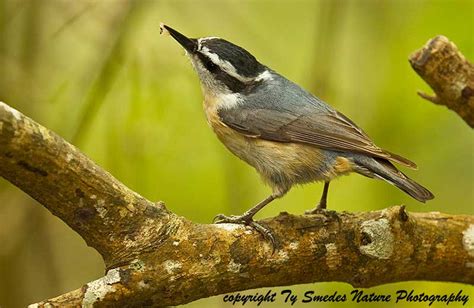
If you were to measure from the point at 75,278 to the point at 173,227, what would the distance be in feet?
7.09

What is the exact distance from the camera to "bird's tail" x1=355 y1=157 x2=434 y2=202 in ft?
11.1

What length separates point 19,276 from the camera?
4258mm

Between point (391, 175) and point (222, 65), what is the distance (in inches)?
39.3

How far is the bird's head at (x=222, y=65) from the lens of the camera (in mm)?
3826

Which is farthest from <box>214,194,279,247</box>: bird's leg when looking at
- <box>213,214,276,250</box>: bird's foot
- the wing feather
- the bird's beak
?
the bird's beak

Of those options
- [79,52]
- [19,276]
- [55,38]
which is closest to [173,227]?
[19,276]

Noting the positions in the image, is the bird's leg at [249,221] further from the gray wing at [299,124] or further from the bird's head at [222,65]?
the bird's head at [222,65]

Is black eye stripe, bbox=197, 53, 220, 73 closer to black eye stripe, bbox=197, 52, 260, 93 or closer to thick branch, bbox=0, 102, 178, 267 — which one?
black eye stripe, bbox=197, 52, 260, 93

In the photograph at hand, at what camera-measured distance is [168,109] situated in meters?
4.57

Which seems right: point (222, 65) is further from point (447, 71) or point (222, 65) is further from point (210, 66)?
point (447, 71)

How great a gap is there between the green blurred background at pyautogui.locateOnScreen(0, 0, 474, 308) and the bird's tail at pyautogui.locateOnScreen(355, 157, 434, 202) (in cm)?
92

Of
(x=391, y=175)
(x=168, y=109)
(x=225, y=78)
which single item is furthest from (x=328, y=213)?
(x=168, y=109)

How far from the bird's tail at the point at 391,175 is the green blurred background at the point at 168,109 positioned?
3.02 ft

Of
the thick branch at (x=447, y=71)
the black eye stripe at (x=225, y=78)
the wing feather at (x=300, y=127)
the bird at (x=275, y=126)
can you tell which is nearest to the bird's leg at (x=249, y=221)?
the bird at (x=275, y=126)
